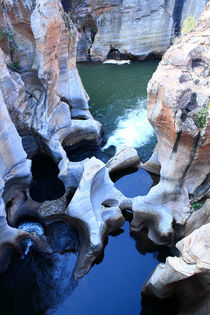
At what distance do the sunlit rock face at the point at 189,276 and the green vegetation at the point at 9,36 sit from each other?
34.0 ft

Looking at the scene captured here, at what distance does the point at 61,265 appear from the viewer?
27.3ft

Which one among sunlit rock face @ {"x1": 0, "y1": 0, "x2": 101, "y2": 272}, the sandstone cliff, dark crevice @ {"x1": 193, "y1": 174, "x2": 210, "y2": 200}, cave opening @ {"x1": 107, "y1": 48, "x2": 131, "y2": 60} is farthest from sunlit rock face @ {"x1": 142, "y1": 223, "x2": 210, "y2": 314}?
cave opening @ {"x1": 107, "y1": 48, "x2": 131, "y2": 60}

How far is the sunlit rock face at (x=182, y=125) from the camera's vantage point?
24.7 ft

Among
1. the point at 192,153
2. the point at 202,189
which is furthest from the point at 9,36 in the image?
the point at 202,189

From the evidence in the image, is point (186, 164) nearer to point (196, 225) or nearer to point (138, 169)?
point (196, 225)

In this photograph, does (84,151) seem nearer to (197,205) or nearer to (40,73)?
(40,73)

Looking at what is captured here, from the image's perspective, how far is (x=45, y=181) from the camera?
11.7m

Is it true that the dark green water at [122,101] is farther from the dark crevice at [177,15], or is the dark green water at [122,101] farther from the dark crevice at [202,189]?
the dark crevice at [202,189]

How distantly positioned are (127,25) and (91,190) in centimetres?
2238

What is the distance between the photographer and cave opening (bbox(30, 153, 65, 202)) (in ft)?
36.0

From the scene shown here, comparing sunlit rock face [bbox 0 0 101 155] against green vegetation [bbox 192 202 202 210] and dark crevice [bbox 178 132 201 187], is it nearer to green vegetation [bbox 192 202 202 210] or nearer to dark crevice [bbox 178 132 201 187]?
dark crevice [bbox 178 132 201 187]

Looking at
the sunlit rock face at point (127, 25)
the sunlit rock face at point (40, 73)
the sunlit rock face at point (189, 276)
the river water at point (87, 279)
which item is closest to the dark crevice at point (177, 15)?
the sunlit rock face at point (127, 25)

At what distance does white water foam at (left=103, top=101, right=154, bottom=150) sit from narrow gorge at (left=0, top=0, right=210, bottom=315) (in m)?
0.33

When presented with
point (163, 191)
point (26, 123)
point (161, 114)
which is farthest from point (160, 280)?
point (26, 123)
